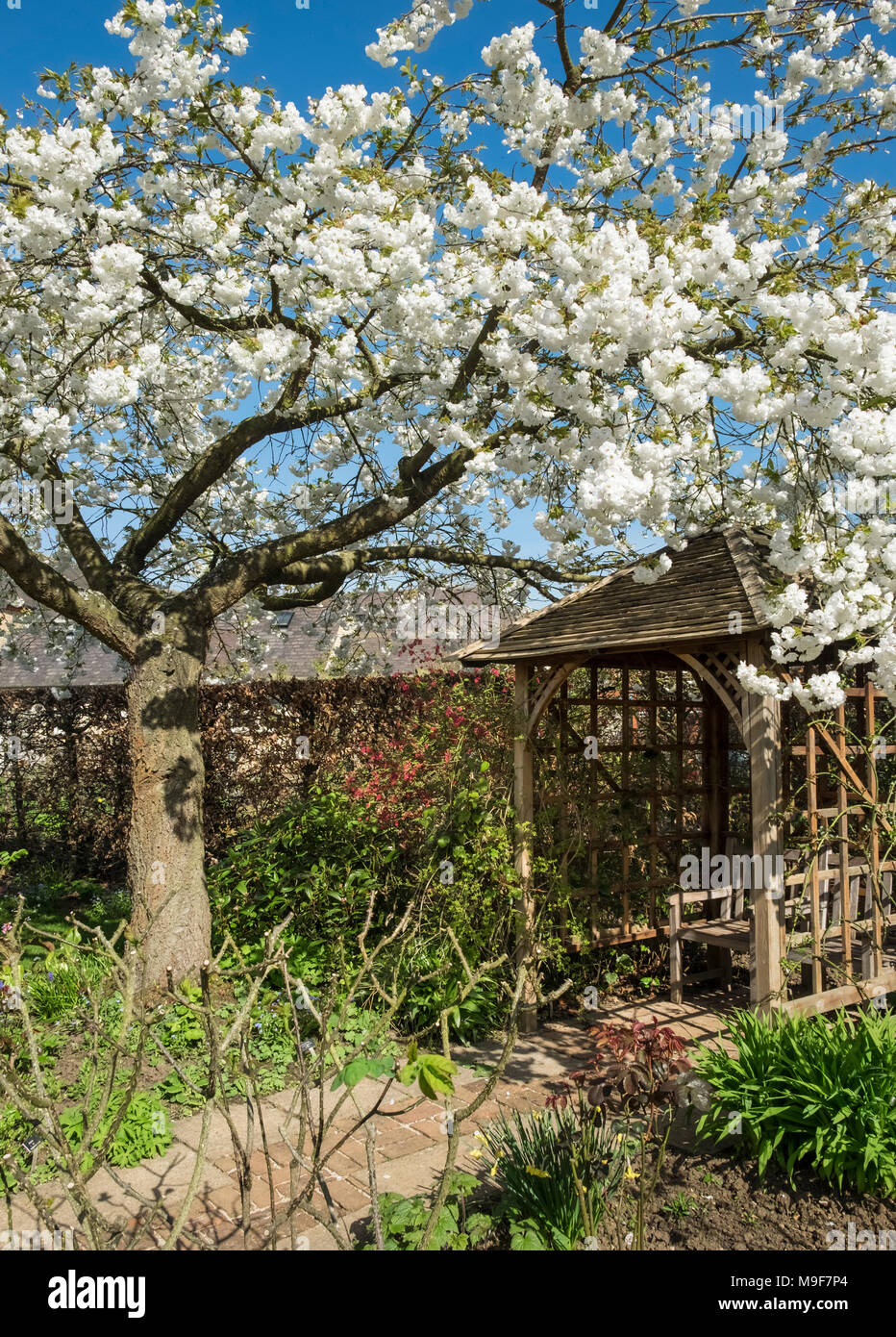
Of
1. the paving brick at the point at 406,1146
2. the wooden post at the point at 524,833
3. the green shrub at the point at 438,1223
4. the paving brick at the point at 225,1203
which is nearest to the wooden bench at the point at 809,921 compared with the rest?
the wooden post at the point at 524,833

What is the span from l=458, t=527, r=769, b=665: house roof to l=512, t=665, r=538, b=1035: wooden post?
318 mm

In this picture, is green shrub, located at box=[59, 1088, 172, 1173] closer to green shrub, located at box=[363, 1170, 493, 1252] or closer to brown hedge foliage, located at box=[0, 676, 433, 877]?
green shrub, located at box=[363, 1170, 493, 1252]

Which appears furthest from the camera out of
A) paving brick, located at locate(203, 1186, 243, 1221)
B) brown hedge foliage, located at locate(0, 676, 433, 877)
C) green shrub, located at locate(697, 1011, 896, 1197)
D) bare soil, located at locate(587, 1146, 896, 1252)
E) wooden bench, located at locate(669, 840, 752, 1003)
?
brown hedge foliage, located at locate(0, 676, 433, 877)

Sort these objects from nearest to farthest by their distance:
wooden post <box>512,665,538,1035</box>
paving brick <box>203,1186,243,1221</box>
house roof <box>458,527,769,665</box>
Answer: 1. paving brick <box>203,1186,243,1221</box>
2. house roof <box>458,527,769,665</box>
3. wooden post <box>512,665,538,1035</box>

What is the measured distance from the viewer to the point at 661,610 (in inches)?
222

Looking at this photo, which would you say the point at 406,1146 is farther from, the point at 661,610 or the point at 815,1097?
the point at 661,610

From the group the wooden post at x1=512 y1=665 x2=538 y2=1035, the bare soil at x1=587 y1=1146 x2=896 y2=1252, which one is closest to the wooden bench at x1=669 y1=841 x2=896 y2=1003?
the wooden post at x1=512 y1=665 x2=538 y2=1035

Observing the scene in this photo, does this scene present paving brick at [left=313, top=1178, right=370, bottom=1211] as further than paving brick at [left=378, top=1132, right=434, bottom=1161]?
No

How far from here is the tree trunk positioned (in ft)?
19.4

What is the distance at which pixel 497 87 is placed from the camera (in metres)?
5.36

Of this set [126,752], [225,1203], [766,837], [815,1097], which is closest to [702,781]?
[766,837]

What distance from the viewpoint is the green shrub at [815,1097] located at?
11.0 feet

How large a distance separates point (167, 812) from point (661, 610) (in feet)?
11.1
